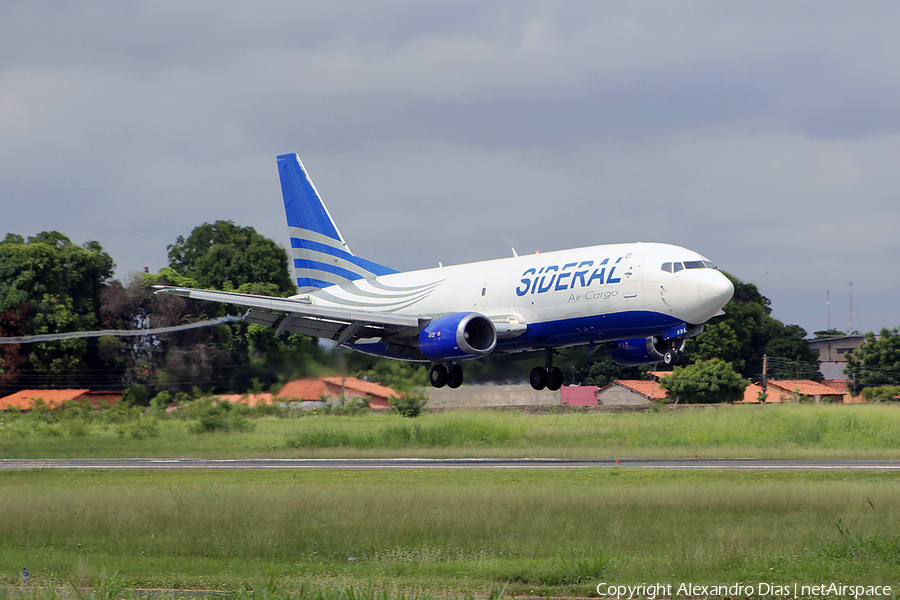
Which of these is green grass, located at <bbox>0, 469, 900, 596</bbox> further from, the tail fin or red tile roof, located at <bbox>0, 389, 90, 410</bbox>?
red tile roof, located at <bbox>0, 389, 90, 410</bbox>

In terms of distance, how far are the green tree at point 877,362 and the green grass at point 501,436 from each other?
32.1m

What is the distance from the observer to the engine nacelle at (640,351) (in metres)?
40.5

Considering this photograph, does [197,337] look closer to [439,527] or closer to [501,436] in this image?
[501,436]

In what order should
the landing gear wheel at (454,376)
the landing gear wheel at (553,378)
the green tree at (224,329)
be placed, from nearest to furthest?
the landing gear wheel at (553,378) → the landing gear wheel at (454,376) → the green tree at (224,329)

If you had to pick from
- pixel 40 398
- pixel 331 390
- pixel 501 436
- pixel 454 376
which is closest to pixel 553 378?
pixel 454 376

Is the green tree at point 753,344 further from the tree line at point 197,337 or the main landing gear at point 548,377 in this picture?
the main landing gear at point 548,377

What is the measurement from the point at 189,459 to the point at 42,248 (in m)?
35.5

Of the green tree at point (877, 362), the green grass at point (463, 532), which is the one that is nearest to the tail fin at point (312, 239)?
the green grass at point (463, 532)

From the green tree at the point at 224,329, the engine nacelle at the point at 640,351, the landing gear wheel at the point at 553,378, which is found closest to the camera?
the engine nacelle at the point at 640,351

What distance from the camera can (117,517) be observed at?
34.3m

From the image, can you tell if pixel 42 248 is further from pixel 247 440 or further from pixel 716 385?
pixel 716 385

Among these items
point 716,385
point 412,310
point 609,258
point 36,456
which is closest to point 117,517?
point 412,310

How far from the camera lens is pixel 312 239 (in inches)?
1977

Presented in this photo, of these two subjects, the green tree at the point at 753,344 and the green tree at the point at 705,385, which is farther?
the green tree at the point at 753,344
